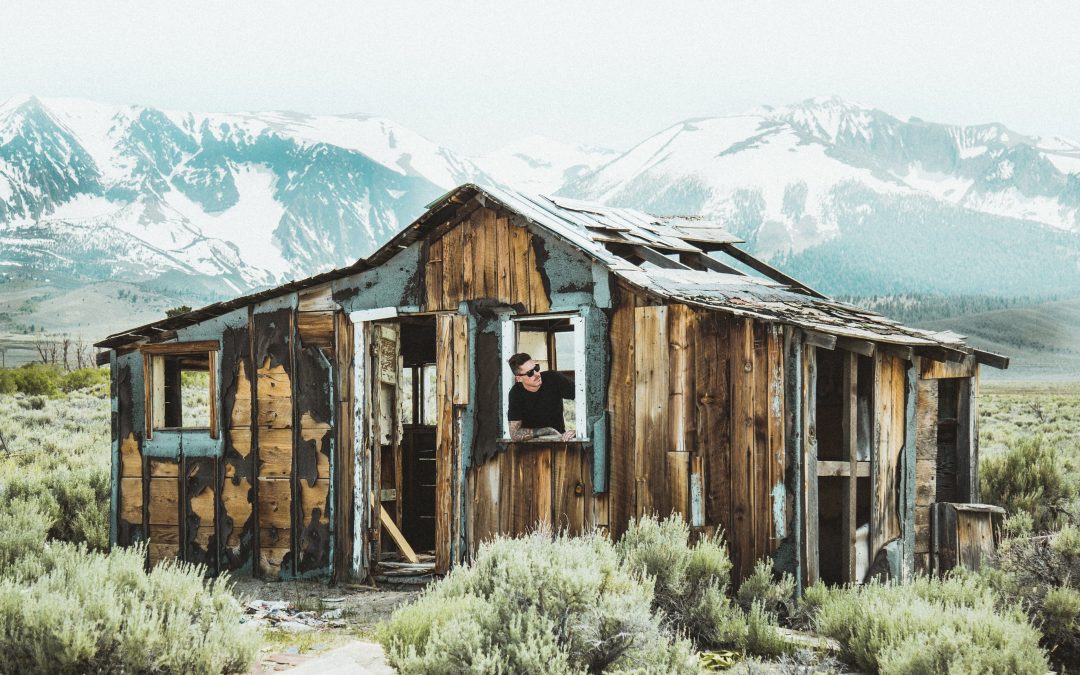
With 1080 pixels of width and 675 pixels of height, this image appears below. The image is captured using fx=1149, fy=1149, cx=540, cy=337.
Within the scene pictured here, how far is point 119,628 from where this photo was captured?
5.83 metres

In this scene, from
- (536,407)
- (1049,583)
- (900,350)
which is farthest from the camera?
(536,407)

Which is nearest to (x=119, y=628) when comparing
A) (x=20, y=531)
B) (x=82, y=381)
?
(x=20, y=531)

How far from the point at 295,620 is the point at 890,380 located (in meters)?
5.47

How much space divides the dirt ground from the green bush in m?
0.63

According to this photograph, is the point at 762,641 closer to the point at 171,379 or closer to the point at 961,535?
the point at 961,535

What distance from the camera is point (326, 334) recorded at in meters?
10.9

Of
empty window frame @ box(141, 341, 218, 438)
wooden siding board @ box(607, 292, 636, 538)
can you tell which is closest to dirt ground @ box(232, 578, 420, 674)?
empty window frame @ box(141, 341, 218, 438)

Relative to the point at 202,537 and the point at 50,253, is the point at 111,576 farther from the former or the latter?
the point at 50,253

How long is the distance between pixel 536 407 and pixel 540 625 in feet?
13.8

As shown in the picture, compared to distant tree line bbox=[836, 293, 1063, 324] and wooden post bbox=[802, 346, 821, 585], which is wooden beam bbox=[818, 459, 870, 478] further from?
distant tree line bbox=[836, 293, 1063, 324]

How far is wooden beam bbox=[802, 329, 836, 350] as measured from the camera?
28.7 ft

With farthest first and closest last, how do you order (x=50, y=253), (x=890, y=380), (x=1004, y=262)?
(x=50, y=253) → (x=1004, y=262) → (x=890, y=380)

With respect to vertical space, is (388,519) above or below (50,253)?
below

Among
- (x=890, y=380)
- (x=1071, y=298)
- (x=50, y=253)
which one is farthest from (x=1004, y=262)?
(x=50, y=253)
